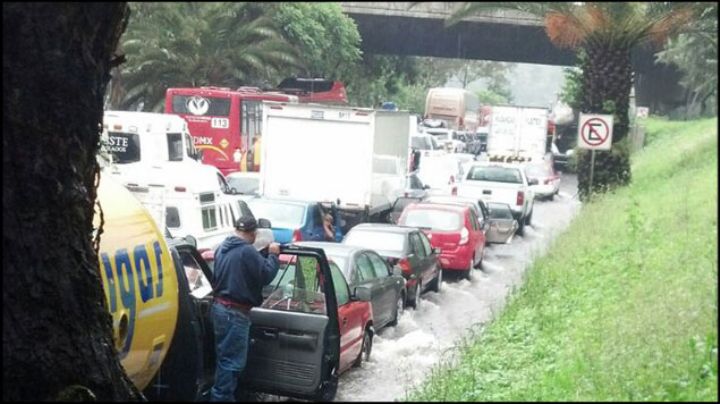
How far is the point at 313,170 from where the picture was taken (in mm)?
22469

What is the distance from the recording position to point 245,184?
2520cm

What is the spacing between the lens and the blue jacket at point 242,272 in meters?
8.57

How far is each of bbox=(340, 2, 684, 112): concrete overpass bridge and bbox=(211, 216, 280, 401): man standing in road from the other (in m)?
2.02

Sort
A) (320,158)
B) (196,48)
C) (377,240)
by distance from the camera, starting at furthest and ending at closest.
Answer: (320,158)
(377,240)
(196,48)

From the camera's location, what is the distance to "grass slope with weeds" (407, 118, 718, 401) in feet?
21.3

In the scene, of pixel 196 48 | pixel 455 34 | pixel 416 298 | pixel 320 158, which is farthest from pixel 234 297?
pixel 320 158

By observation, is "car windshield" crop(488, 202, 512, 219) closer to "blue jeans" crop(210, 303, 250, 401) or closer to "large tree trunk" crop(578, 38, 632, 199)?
"large tree trunk" crop(578, 38, 632, 199)

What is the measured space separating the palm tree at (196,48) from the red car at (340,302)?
2.03 m

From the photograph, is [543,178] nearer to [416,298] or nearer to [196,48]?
[416,298]

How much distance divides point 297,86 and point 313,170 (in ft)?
8.09

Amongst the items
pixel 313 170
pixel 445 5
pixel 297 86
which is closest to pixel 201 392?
pixel 445 5

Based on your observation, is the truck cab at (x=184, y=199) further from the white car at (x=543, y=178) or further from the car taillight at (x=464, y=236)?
the white car at (x=543, y=178)

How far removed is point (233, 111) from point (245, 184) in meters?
2.98

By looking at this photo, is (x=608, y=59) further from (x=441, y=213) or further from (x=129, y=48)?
(x=129, y=48)
